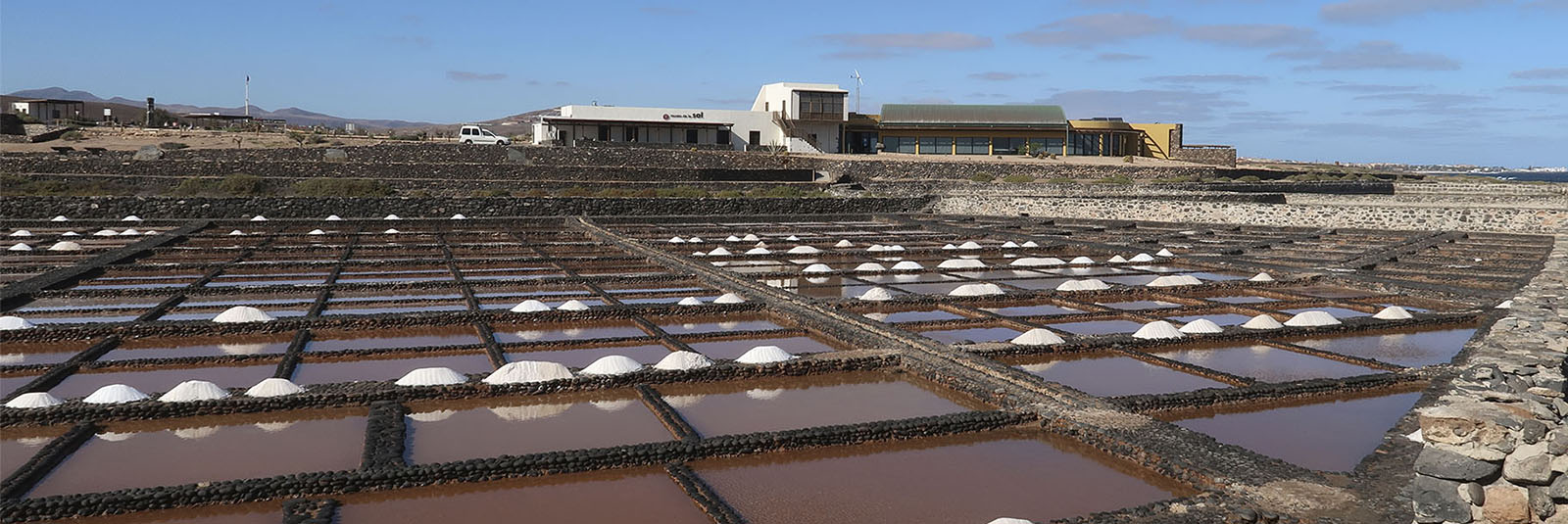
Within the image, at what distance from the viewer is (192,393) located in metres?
7.84

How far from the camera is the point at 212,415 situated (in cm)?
773

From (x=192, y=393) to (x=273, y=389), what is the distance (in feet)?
1.71

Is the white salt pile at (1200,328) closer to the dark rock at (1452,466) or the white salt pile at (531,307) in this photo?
the white salt pile at (531,307)

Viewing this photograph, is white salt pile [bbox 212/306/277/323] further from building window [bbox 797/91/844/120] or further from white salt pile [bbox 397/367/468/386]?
building window [bbox 797/91/844/120]

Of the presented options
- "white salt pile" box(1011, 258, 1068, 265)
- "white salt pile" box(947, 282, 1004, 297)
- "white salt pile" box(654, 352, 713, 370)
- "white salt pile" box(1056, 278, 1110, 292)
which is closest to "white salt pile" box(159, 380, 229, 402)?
"white salt pile" box(654, 352, 713, 370)

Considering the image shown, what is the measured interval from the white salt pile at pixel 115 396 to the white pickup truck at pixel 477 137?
39336 millimetres

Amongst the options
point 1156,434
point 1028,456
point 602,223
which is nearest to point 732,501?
point 1028,456

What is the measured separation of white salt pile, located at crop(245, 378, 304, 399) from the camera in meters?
8.00

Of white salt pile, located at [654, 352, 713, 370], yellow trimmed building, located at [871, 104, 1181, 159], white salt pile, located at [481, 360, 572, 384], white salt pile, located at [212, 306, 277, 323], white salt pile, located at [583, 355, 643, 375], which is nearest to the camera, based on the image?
white salt pile, located at [481, 360, 572, 384]

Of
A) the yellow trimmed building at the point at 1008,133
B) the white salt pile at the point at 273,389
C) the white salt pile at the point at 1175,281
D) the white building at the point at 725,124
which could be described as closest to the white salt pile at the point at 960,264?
the white salt pile at the point at 1175,281

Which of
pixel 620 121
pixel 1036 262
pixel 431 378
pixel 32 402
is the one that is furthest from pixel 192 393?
pixel 620 121

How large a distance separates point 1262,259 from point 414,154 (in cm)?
3105

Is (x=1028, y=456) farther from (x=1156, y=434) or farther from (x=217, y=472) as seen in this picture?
(x=217, y=472)

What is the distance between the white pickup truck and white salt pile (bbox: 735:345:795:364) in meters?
38.8
